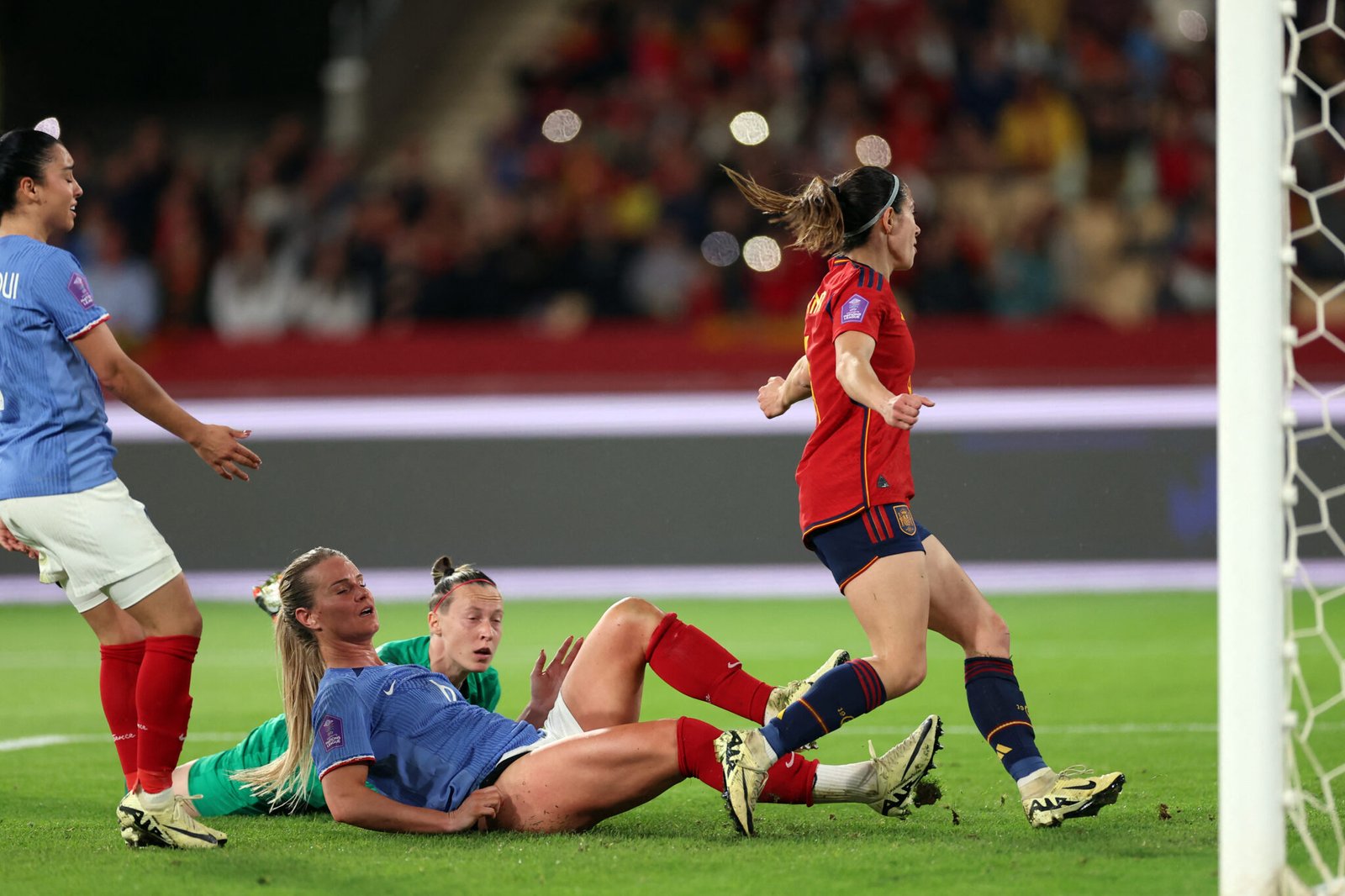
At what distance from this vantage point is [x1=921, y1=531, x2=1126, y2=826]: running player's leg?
4494 mm

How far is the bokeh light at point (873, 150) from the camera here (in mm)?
13523

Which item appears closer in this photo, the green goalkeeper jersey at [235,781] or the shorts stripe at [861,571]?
the shorts stripe at [861,571]

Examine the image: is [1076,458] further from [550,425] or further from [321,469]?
[321,469]

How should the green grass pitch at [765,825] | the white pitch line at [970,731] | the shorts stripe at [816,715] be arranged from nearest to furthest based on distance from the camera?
the green grass pitch at [765,825] < the shorts stripe at [816,715] < the white pitch line at [970,731]

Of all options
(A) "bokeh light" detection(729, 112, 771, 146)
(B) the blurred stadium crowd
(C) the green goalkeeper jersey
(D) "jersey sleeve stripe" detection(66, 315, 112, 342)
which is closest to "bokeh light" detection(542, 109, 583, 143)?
(B) the blurred stadium crowd

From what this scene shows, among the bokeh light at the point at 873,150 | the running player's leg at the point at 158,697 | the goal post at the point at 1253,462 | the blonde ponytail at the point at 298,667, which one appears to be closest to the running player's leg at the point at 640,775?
the blonde ponytail at the point at 298,667

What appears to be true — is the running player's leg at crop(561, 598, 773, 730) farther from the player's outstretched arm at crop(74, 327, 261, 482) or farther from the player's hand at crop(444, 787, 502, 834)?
the player's outstretched arm at crop(74, 327, 261, 482)

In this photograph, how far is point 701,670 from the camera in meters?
4.69

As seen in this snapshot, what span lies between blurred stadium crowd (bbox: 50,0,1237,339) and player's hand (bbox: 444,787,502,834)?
8.41 m

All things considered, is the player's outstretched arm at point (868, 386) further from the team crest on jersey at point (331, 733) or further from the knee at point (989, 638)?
the team crest on jersey at point (331, 733)

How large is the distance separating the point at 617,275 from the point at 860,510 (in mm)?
8863

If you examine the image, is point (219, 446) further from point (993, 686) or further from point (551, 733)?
point (993, 686)

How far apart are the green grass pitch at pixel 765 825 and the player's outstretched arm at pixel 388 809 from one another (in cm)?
6

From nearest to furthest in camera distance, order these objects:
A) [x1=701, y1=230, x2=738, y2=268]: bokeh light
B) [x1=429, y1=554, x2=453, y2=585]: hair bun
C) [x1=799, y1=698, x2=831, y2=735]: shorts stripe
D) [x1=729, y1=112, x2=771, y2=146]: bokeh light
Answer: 1. [x1=799, y1=698, x2=831, y2=735]: shorts stripe
2. [x1=429, y1=554, x2=453, y2=585]: hair bun
3. [x1=701, y1=230, x2=738, y2=268]: bokeh light
4. [x1=729, y1=112, x2=771, y2=146]: bokeh light
